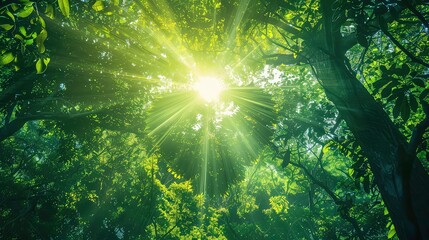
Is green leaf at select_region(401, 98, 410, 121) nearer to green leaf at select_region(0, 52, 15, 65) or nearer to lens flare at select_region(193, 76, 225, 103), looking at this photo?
green leaf at select_region(0, 52, 15, 65)

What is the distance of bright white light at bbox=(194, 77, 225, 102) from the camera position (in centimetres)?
711

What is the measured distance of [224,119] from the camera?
8406 mm

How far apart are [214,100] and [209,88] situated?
2.62 feet

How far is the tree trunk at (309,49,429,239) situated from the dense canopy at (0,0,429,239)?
0.01 meters

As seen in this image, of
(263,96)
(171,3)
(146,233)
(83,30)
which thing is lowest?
(146,233)

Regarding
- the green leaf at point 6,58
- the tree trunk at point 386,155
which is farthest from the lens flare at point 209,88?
the green leaf at point 6,58

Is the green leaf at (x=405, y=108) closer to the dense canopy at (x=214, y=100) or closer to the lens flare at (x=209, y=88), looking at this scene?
the dense canopy at (x=214, y=100)

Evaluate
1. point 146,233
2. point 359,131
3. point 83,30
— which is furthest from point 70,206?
point 359,131

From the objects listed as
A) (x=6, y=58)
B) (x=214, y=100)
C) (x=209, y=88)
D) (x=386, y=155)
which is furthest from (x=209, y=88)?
(x=6, y=58)

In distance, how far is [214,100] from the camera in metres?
8.35

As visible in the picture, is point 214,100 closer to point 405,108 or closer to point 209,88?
point 209,88

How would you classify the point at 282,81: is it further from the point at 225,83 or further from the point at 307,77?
the point at 225,83

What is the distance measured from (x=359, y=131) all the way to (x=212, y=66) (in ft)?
12.3

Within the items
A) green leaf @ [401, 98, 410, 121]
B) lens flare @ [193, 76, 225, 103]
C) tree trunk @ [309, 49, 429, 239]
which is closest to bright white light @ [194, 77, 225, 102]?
lens flare @ [193, 76, 225, 103]
